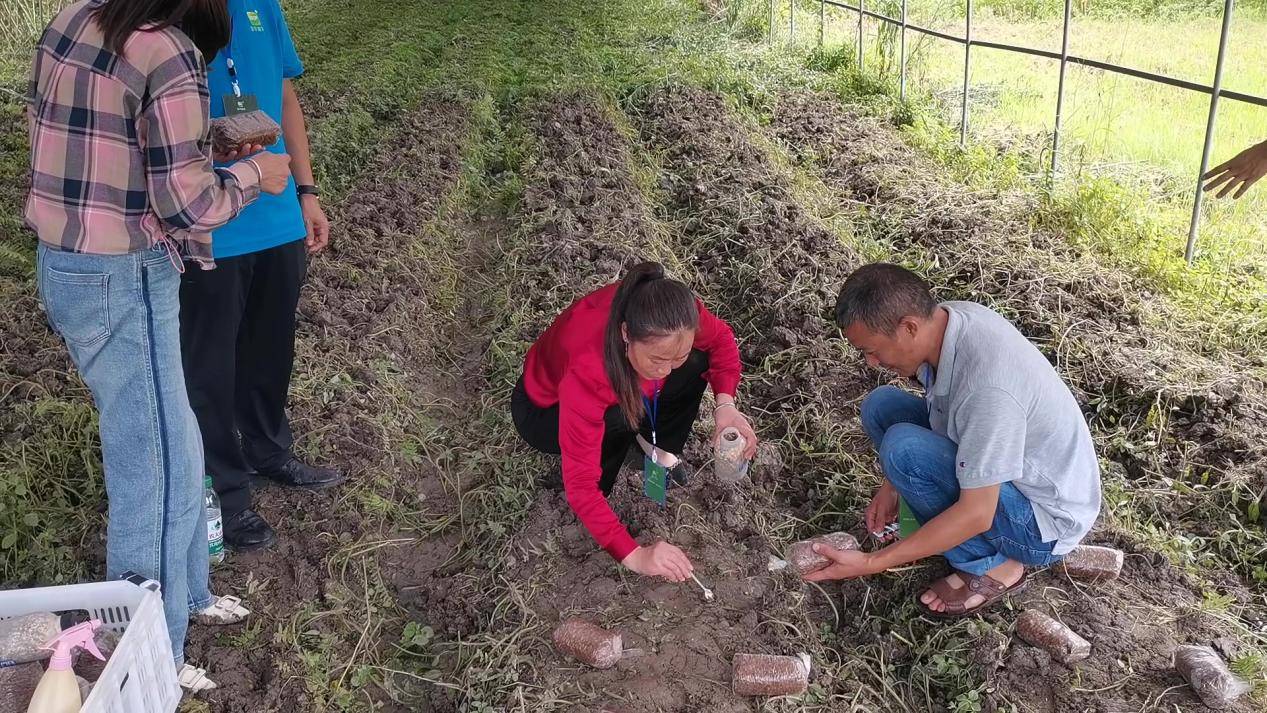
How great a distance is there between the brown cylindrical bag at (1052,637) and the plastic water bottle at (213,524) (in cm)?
249

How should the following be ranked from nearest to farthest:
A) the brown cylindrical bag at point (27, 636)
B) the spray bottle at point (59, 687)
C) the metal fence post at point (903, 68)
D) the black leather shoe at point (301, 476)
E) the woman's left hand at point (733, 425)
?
the spray bottle at point (59, 687) < the brown cylindrical bag at point (27, 636) < the woman's left hand at point (733, 425) < the black leather shoe at point (301, 476) < the metal fence post at point (903, 68)

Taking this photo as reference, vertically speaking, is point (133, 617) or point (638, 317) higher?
point (638, 317)

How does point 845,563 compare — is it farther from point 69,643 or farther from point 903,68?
point 903,68

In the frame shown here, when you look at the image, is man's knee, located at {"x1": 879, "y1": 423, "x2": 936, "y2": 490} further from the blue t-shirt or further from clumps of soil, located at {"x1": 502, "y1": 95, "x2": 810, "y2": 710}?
the blue t-shirt

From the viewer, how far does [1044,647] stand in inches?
105

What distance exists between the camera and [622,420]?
3.09m

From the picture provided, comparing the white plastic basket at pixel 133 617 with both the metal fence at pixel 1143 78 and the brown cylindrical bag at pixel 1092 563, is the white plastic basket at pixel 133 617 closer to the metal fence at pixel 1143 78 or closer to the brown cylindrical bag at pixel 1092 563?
the brown cylindrical bag at pixel 1092 563

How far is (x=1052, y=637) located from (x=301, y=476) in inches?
103

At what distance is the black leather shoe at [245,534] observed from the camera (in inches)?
121

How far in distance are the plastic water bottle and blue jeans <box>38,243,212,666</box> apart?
427mm

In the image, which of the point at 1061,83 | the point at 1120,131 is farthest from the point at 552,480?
the point at 1120,131

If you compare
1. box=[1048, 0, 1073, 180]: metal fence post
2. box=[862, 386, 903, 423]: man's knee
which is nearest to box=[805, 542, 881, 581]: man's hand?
box=[862, 386, 903, 423]: man's knee

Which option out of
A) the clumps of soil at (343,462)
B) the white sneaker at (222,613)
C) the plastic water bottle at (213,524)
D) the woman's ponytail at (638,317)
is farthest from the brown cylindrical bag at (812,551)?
the plastic water bottle at (213,524)

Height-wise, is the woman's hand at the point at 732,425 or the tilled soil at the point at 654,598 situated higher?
the woman's hand at the point at 732,425
